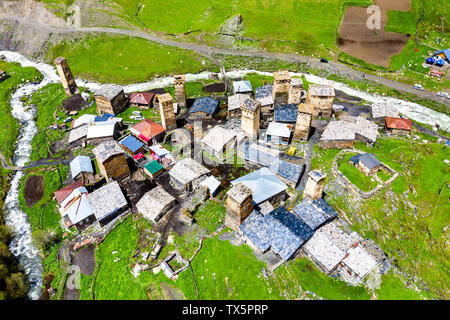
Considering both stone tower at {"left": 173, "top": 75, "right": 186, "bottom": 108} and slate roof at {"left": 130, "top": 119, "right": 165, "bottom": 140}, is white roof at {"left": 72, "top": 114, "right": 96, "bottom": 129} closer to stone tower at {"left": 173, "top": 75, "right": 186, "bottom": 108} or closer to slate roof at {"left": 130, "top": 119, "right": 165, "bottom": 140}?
slate roof at {"left": 130, "top": 119, "right": 165, "bottom": 140}

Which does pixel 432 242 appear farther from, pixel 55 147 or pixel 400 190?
pixel 55 147

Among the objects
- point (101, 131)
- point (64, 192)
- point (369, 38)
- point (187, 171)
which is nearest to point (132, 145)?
point (101, 131)

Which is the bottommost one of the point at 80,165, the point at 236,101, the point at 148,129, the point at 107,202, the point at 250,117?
the point at 107,202

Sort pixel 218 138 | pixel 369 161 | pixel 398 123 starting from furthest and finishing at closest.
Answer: pixel 398 123
pixel 218 138
pixel 369 161

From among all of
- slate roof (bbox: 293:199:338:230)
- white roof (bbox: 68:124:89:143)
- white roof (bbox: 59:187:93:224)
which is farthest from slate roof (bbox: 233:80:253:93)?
white roof (bbox: 59:187:93:224)

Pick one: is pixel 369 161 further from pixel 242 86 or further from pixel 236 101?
pixel 242 86

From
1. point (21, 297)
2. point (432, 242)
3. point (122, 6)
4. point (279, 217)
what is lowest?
point (21, 297)

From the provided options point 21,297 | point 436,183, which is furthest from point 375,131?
point 21,297
